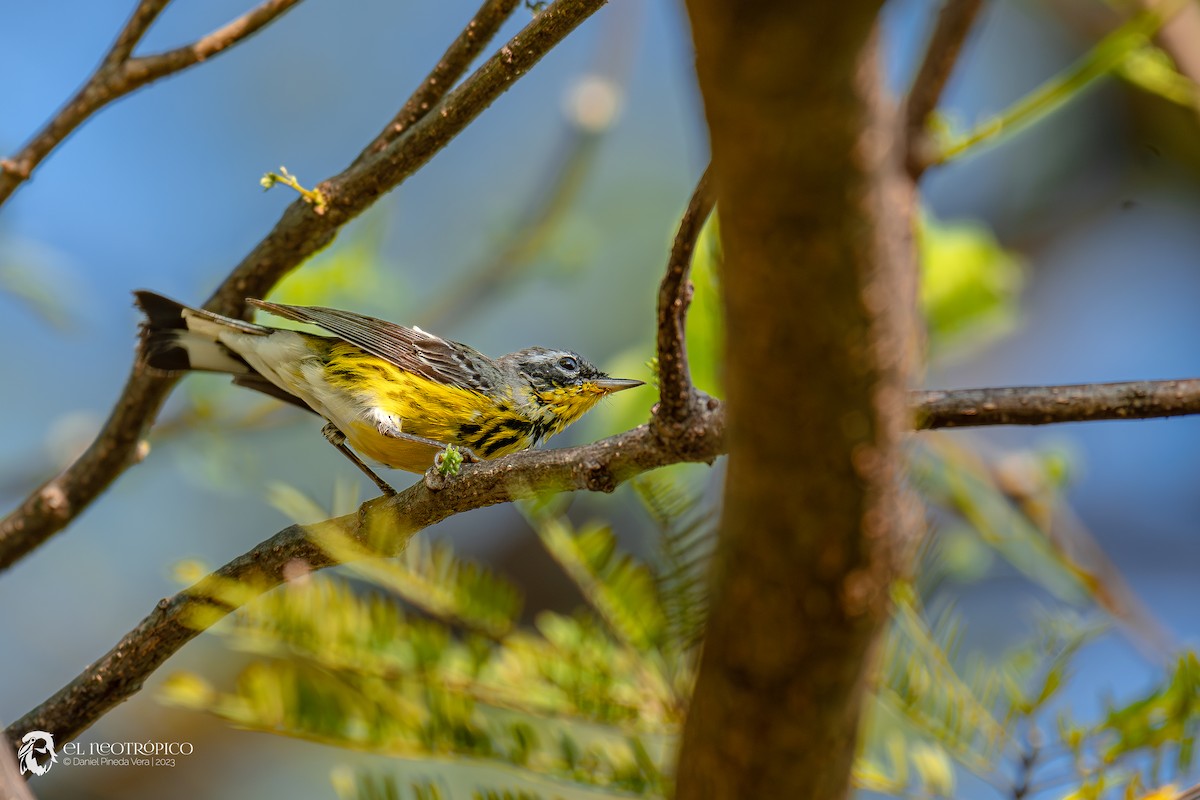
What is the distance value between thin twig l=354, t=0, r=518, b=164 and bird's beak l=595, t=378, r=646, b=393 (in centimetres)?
101

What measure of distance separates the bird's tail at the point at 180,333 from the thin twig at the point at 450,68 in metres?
0.79

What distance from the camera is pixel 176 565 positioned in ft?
7.95

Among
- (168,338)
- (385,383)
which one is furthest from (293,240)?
(385,383)

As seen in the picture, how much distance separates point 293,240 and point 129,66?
76cm

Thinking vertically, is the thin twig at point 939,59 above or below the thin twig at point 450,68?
above

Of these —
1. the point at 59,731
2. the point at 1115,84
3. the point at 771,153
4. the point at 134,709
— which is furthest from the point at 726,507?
the point at 1115,84

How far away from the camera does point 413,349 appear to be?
399cm

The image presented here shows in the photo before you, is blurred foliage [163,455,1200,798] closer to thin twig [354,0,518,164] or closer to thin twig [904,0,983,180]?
thin twig [354,0,518,164]

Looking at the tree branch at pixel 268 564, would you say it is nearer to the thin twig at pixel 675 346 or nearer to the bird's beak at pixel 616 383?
the thin twig at pixel 675 346

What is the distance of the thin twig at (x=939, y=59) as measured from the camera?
3729mm

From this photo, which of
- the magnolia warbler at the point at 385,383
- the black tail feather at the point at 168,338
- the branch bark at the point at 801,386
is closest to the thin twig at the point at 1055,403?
the branch bark at the point at 801,386

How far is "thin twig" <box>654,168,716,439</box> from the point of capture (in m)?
1.78

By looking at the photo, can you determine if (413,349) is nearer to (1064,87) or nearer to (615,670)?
(615,670)

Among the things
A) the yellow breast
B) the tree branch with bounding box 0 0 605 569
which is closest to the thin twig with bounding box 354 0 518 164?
the tree branch with bounding box 0 0 605 569
